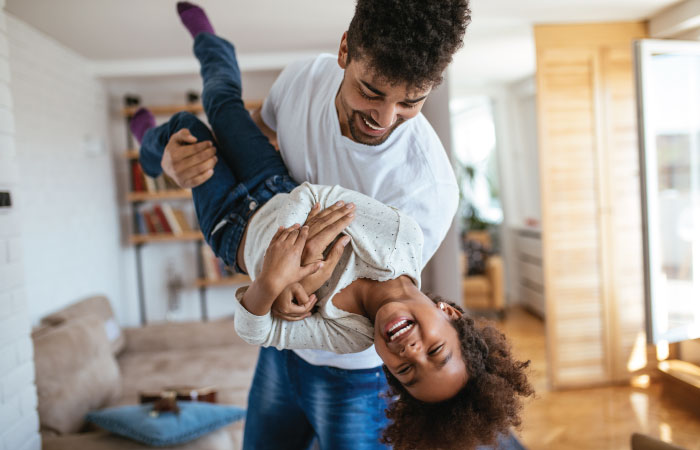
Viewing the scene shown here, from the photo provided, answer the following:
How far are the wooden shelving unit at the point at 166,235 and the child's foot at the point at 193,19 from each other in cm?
289

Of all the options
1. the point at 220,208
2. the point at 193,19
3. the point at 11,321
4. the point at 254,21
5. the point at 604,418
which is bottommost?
the point at 604,418

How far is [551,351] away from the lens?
4012 millimetres

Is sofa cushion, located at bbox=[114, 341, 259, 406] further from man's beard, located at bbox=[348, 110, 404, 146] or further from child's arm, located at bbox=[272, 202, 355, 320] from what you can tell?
man's beard, located at bbox=[348, 110, 404, 146]

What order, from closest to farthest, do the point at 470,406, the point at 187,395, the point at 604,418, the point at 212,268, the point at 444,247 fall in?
the point at 470,406
the point at 187,395
the point at 604,418
the point at 444,247
the point at 212,268

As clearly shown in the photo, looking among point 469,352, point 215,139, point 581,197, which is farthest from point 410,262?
point 581,197

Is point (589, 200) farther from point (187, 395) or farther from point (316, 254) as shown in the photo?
point (316, 254)

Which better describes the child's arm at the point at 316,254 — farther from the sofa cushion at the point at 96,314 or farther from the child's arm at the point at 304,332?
the sofa cushion at the point at 96,314

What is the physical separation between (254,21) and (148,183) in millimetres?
1901

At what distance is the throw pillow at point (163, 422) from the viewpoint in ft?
7.30

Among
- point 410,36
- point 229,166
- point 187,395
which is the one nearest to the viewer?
point 410,36

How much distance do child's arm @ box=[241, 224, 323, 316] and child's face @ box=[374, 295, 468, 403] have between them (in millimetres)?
228

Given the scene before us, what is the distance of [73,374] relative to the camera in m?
2.63

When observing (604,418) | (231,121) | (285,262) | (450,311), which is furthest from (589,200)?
(285,262)

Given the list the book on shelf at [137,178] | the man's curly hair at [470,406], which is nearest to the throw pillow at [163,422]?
the man's curly hair at [470,406]
